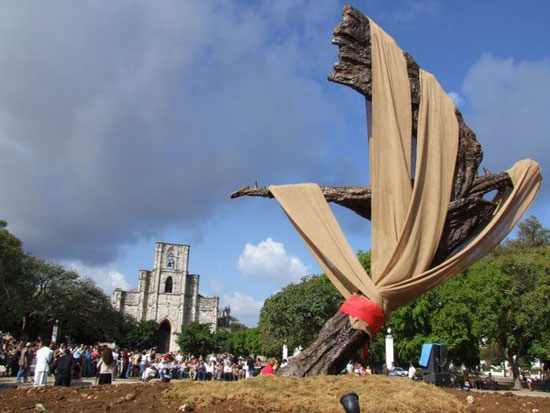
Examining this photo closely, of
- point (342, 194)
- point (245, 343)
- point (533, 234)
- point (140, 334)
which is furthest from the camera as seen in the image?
point (245, 343)

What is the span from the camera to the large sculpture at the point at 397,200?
26.5ft

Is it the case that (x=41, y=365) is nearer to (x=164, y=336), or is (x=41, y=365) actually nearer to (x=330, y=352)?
(x=330, y=352)

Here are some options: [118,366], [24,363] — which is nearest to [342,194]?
[24,363]

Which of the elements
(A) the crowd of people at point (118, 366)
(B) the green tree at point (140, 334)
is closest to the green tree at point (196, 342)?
(B) the green tree at point (140, 334)

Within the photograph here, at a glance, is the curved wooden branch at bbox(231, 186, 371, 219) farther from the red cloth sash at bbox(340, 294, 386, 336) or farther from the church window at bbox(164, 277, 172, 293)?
the church window at bbox(164, 277, 172, 293)

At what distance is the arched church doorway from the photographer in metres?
77.1

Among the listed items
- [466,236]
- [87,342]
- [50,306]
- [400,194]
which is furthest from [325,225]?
[87,342]

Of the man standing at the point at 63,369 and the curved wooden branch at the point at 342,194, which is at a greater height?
the curved wooden branch at the point at 342,194

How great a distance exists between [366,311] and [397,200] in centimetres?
208

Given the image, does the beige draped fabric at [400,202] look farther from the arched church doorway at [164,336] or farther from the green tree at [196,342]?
the arched church doorway at [164,336]

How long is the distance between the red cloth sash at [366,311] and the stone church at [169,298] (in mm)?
71517

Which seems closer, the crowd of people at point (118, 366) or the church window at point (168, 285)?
the crowd of people at point (118, 366)

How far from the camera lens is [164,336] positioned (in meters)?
77.8

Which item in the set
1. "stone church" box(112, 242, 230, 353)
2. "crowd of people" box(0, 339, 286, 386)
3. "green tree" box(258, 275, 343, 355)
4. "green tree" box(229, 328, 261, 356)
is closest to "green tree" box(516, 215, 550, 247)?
"green tree" box(258, 275, 343, 355)
